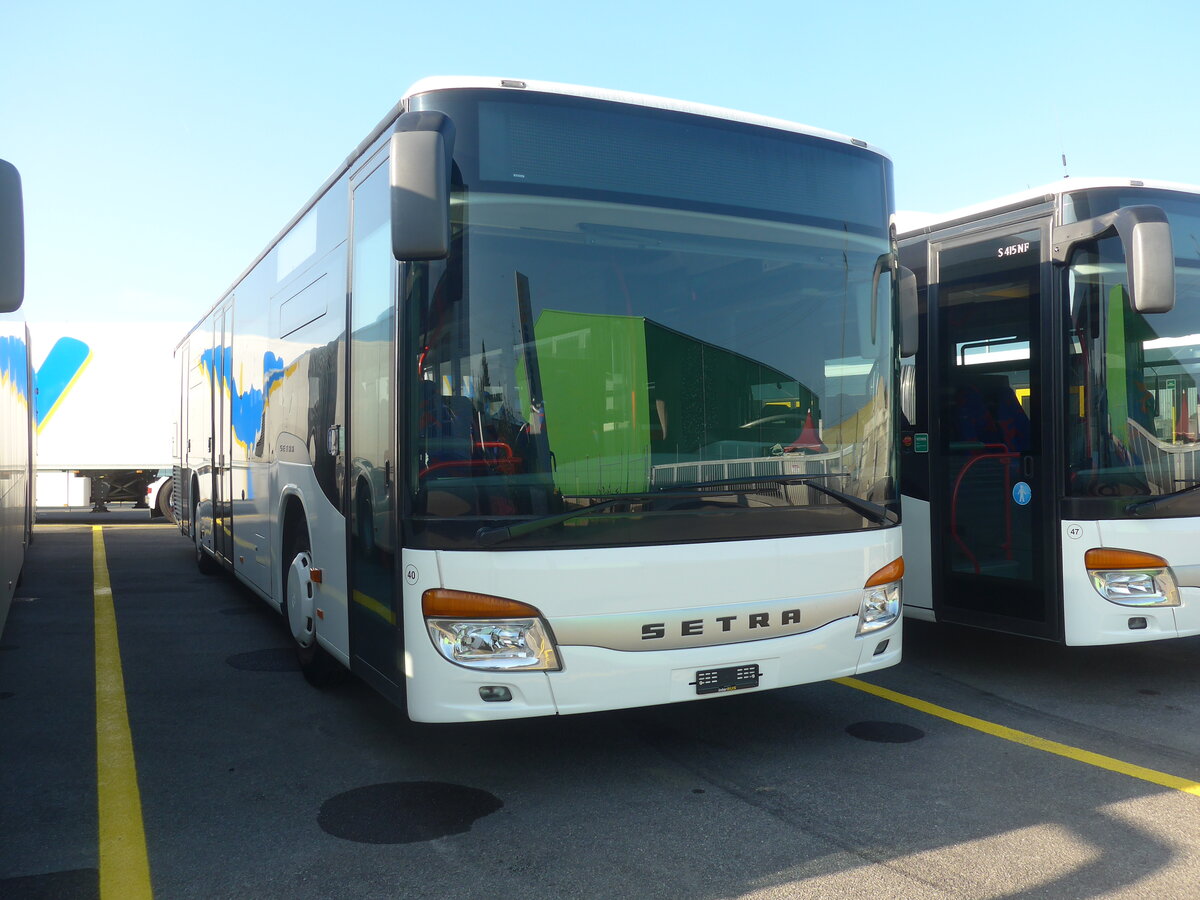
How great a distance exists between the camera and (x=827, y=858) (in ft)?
11.5

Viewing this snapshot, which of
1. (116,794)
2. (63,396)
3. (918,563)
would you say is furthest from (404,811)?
(63,396)

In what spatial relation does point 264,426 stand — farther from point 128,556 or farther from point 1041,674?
point 128,556

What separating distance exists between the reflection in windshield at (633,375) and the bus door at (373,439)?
1.08 ft

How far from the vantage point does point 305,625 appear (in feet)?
19.5

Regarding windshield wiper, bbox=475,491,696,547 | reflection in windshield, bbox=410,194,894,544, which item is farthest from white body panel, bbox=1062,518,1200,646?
windshield wiper, bbox=475,491,696,547

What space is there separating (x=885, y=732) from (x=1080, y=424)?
1.98 metres

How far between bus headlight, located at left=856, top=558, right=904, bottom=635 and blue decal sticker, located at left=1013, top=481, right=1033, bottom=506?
1.45 meters

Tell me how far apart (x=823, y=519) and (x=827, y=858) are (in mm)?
1461

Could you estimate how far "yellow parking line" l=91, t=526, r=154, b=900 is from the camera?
11.3 feet

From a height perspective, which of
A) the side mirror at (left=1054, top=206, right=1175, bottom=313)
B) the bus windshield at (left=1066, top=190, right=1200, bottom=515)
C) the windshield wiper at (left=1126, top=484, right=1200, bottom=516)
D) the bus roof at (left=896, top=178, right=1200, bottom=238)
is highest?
the bus roof at (left=896, top=178, right=1200, bottom=238)

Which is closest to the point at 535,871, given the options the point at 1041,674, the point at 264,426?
the point at 1041,674

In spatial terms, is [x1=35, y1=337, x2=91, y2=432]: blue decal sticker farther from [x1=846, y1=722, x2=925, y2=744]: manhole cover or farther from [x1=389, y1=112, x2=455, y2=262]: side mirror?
[x1=846, y1=722, x2=925, y2=744]: manhole cover

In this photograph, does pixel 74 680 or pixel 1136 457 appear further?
pixel 74 680

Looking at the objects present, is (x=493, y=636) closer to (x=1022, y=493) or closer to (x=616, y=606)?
(x=616, y=606)
